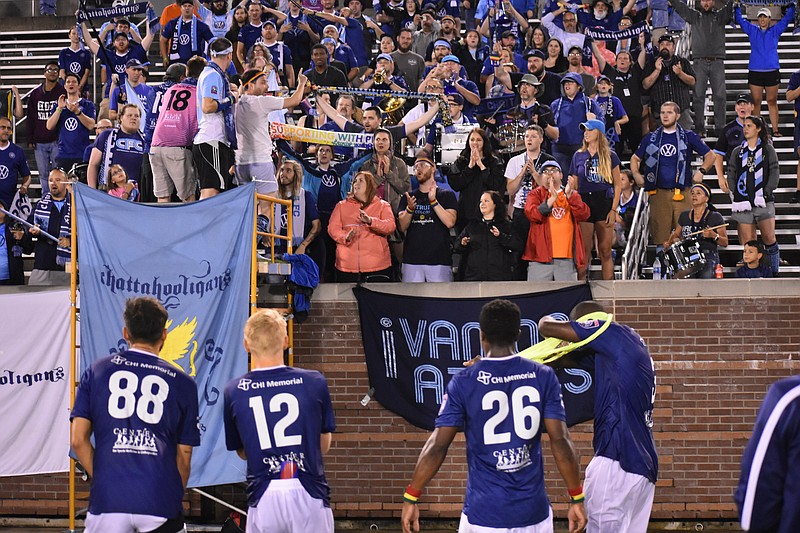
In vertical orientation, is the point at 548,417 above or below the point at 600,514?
above

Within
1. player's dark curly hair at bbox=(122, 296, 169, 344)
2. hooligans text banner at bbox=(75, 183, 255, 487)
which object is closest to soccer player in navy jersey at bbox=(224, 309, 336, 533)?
player's dark curly hair at bbox=(122, 296, 169, 344)

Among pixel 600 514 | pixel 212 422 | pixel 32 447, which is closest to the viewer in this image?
pixel 600 514

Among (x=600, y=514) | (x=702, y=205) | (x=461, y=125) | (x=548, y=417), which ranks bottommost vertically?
(x=600, y=514)

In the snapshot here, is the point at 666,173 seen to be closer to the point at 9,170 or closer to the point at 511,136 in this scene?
the point at 511,136

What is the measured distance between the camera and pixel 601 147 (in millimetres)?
13211

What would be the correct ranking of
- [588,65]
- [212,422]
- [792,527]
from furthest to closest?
[588,65] → [212,422] → [792,527]

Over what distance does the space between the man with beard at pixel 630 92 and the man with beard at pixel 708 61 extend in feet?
3.04

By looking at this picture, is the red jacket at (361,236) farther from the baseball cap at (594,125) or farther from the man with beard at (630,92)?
the man with beard at (630,92)

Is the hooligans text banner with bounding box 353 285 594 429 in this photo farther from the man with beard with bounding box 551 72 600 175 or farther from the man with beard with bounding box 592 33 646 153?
the man with beard with bounding box 592 33 646 153

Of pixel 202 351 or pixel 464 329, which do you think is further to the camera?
pixel 464 329

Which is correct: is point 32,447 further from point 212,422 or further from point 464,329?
point 464,329

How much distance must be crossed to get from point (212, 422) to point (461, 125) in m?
5.43

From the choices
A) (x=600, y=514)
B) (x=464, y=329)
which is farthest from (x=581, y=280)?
(x=600, y=514)

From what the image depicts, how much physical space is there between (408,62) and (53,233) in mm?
6132
